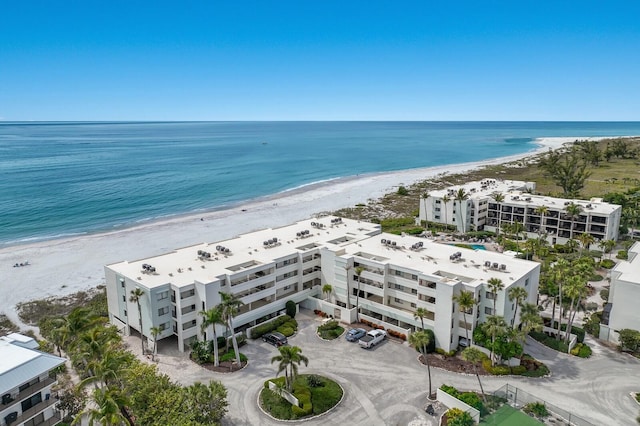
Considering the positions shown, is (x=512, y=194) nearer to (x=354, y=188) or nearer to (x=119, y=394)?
(x=354, y=188)

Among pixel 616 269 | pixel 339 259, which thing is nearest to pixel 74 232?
pixel 339 259

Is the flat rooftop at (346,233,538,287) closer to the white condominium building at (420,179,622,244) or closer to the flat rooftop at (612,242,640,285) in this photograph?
the flat rooftop at (612,242,640,285)

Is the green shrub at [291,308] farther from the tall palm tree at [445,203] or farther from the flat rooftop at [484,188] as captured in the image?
the flat rooftop at [484,188]

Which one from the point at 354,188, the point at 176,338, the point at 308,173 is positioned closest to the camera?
the point at 176,338

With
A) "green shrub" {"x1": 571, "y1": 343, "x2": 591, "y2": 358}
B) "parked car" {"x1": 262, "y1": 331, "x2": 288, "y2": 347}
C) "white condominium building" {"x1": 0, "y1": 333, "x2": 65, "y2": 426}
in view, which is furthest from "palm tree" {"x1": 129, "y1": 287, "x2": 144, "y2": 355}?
"green shrub" {"x1": 571, "y1": 343, "x2": 591, "y2": 358}

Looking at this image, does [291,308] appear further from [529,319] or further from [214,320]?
[529,319]

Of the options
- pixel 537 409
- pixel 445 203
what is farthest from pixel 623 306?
pixel 445 203

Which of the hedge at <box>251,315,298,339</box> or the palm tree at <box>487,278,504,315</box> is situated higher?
the palm tree at <box>487,278,504,315</box>
